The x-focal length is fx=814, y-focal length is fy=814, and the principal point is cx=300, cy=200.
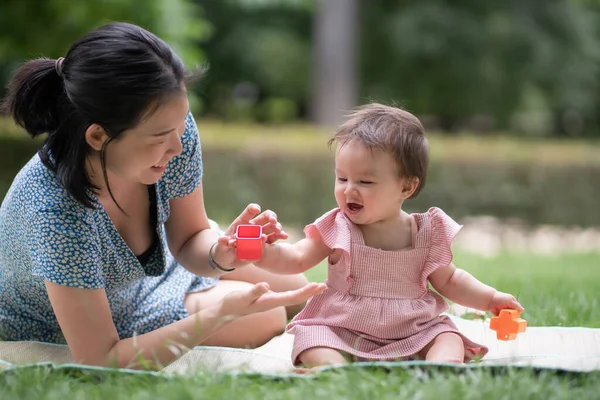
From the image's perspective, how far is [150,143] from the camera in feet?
7.95

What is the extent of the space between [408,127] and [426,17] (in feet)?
42.1

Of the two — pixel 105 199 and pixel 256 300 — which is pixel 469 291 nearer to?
pixel 256 300

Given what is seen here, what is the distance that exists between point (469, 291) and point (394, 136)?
60cm

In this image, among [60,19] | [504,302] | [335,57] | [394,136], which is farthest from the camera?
[335,57]

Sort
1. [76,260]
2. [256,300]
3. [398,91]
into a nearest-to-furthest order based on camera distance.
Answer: [256,300] < [76,260] < [398,91]

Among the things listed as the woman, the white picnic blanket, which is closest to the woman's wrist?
the woman

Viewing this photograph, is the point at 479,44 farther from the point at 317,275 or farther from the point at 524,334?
the point at 524,334

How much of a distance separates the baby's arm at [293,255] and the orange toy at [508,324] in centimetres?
60

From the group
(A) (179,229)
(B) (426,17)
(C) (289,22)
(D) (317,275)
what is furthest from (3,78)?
(A) (179,229)

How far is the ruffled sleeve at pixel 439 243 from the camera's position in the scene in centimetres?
269

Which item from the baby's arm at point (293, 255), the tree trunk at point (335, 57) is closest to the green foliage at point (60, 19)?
the tree trunk at point (335, 57)

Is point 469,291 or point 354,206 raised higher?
point 354,206

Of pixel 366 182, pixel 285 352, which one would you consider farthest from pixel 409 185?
pixel 285 352

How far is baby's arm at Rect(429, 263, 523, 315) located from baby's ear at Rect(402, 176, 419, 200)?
280mm
